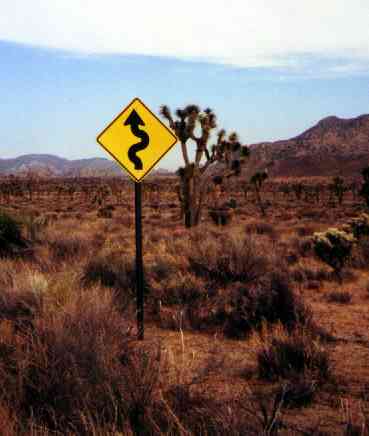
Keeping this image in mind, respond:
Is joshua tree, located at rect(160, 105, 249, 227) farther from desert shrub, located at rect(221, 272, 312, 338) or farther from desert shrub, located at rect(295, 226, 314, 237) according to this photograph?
desert shrub, located at rect(221, 272, 312, 338)

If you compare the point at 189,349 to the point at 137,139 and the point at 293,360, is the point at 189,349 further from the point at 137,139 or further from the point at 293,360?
the point at 137,139

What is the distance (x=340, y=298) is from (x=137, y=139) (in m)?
5.48

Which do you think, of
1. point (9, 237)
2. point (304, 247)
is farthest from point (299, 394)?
point (304, 247)

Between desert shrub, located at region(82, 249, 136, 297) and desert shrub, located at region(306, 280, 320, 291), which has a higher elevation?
desert shrub, located at region(82, 249, 136, 297)

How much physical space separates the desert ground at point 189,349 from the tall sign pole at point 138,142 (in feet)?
4.64

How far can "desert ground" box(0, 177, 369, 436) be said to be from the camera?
12.8 feet

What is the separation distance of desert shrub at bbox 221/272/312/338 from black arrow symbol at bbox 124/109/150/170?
273 cm

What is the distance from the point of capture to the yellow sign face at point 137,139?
7.25 meters

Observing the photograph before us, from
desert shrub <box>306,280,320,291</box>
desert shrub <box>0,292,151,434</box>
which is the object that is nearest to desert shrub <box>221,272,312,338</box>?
desert shrub <box>0,292,151,434</box>

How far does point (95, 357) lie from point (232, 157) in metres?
23.6

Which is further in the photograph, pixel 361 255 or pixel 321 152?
pixel 321 152

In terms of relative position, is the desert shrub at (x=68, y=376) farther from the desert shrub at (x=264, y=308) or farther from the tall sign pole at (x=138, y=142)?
the desert shrub at (x=264, y=308)

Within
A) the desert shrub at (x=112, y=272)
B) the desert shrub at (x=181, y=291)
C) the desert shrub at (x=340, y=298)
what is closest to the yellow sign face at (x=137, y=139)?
the desert shrub at (x=181, y=291)

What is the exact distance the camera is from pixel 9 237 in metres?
14.0
